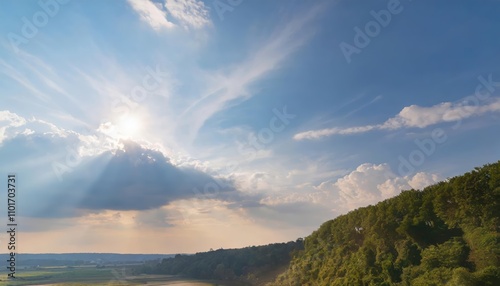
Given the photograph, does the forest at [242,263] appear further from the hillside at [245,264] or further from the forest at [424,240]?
the forest at [424,240]

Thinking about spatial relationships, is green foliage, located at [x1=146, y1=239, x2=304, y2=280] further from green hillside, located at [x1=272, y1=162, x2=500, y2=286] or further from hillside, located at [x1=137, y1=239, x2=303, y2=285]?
green hillside, located at [x1=272, y1=162, x2=500, y2=286]

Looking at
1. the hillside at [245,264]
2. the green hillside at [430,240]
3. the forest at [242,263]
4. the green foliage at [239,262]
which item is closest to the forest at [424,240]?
the green hillside at [430,240]

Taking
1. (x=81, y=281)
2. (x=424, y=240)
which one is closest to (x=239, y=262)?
(x=81, y=281)

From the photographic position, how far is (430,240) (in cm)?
5844

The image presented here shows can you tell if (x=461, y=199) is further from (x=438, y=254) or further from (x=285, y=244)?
(x=285, y=244)

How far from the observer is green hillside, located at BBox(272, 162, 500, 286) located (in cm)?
4575

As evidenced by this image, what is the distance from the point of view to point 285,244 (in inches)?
7111

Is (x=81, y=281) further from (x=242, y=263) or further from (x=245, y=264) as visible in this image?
(x=245, y=264)

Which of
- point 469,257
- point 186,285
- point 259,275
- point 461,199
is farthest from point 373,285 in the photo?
point 259,275

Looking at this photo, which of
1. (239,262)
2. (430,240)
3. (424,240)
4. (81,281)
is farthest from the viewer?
(239,262)

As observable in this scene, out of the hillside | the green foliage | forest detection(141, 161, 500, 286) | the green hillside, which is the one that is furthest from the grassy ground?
the green hillside

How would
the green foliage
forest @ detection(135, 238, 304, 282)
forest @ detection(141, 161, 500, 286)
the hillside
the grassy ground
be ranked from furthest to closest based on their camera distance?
the green foliage, forest @ detection(135, 238, 304, 282), the hillside, the grassy ground, forest @ detection(141, 161, 500, 286)

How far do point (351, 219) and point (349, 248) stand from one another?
9.32 metres

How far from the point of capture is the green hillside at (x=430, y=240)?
150ft
